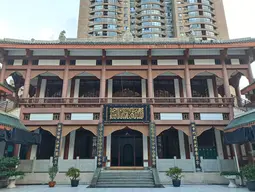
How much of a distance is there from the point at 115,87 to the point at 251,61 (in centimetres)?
1010

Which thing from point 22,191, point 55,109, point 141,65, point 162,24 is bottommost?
point 22,191

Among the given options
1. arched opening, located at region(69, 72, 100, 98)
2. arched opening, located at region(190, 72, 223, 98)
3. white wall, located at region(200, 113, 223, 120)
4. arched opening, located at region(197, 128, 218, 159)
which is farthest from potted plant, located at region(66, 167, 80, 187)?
arched opening, located at region(190, 72, 223, 98)

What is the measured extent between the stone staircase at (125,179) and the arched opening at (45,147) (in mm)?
4853

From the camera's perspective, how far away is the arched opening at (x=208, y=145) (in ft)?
44.0

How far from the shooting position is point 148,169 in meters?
11.6

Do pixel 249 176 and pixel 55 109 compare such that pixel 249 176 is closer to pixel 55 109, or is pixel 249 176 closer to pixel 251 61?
pixel 251 61

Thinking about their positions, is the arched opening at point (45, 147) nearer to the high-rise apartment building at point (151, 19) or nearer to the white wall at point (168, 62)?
the white wall at point (168, 62)

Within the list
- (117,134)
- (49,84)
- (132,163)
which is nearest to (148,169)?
(132,163)

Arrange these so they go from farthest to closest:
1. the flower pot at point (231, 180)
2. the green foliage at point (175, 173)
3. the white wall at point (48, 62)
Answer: the white wall at point (48, 62), the green foliage at point (175, 173), the flower pot at point (231, 180)

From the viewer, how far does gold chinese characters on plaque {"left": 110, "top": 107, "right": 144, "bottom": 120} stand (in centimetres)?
1224

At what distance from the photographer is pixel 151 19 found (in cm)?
4831

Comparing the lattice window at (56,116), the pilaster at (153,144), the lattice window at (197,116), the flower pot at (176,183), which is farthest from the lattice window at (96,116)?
the lattice window at (197,116)

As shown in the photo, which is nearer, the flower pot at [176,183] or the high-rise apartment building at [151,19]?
the flower pot at [176,183]

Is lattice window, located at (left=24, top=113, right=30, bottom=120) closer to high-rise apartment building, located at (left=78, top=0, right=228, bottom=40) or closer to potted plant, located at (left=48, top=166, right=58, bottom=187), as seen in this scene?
potted plant, located at (left=48, top=166, right=58, bottom=187)
